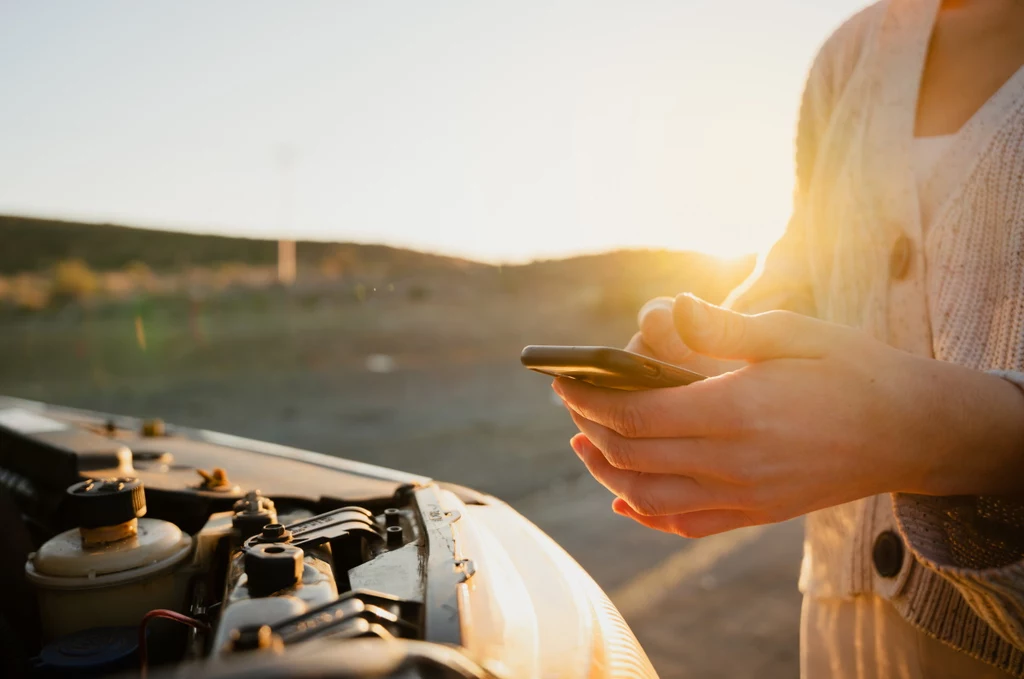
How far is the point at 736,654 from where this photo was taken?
3383mm

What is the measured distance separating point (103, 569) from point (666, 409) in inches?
42.4

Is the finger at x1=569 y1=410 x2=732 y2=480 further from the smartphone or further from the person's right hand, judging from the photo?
the person's right hand

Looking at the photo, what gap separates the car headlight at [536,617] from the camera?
0.93 meters

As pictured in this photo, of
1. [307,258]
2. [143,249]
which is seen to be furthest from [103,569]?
[307,258]

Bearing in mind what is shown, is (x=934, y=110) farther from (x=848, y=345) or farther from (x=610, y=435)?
(x=610, y=435)

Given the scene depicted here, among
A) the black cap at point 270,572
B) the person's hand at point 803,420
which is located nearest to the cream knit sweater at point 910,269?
the person's hand at point 803,420

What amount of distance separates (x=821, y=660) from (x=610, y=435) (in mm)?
892

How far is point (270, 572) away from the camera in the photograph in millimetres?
993

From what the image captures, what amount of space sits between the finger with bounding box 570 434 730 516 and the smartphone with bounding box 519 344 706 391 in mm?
146

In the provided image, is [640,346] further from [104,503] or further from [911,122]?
[104,503]

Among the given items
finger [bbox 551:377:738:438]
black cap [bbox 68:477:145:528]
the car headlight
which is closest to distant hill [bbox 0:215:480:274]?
black cap [bbox 68:477:145:528]

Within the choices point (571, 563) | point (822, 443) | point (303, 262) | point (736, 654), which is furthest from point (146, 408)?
point (303, 262)

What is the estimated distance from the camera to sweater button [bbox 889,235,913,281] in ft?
4.31

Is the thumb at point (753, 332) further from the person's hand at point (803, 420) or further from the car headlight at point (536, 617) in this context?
the car headlight at point (536, 617)
